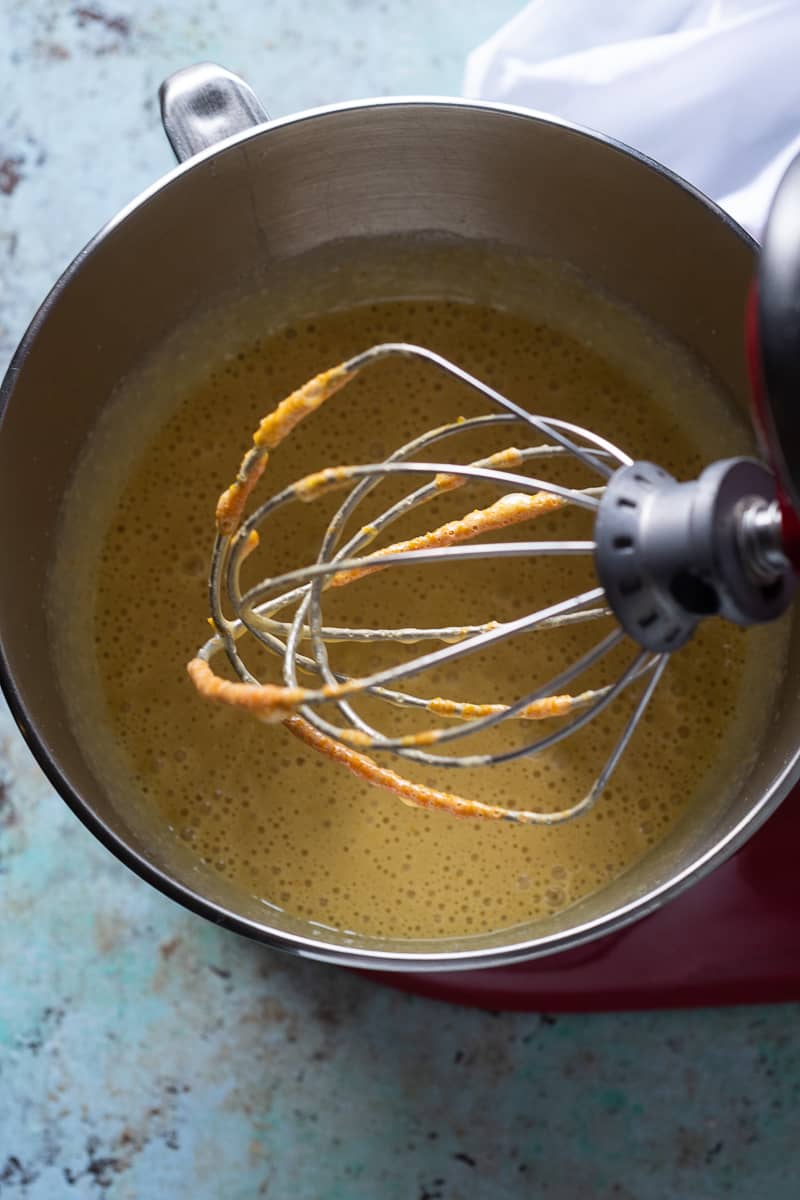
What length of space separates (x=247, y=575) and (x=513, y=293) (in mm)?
233

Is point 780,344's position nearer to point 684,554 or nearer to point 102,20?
point 684,554

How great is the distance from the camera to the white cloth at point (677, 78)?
772 mm

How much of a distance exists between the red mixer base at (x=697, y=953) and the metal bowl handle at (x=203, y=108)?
0.46 metres

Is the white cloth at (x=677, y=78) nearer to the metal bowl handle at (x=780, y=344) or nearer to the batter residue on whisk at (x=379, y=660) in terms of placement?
the batter residue on whisk at (x=379, y=660)

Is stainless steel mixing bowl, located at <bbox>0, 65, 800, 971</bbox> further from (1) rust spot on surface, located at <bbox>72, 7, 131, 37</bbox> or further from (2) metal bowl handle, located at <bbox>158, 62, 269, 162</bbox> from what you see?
(1) rust spot on surface, located at <bbox>72, 7, 131, 37</bbox>

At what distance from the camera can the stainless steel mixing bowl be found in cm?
64

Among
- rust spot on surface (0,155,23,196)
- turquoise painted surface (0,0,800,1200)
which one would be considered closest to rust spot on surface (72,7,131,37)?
rust spot on surface (0,155,23,196)

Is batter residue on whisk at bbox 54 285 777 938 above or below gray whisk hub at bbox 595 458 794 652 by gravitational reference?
above

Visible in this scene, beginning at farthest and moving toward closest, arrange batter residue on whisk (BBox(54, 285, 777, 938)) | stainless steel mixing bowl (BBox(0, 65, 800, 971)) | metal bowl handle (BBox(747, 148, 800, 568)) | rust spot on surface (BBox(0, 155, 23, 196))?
rust spot on surface (BBox(0, 155, 23, 196)), batter residue on whisk (BBox(54, 285, 777, 938)), stainless steel mixing bowl (BBox(0, 65, 800, 971)), metal bowl handle (BBox(747, 148, 800, 568))

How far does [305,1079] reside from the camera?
792 mm

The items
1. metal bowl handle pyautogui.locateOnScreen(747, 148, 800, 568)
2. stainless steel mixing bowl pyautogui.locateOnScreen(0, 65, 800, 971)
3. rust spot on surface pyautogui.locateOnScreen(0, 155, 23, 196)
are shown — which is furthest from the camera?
rust spot on surface pyautogui.locateOnScreen(0, 155, 23, 196)

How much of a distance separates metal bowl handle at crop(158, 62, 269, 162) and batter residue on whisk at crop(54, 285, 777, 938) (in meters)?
0.15

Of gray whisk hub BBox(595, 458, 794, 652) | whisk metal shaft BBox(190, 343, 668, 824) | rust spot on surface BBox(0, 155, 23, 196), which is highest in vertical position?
rust spot on surface BBox(0, 155, 23, 196)

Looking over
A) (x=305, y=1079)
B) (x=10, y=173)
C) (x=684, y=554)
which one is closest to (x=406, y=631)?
(x=684, y=554)
